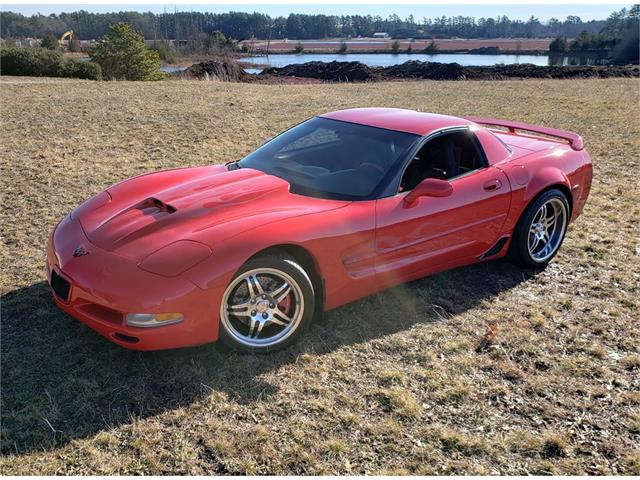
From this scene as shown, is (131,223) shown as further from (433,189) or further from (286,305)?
(433,189)

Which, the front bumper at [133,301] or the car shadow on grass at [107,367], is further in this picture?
the front bumper at [133,301]

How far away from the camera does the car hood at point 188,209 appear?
3.20m

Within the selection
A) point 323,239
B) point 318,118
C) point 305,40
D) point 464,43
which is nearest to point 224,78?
point 318,118

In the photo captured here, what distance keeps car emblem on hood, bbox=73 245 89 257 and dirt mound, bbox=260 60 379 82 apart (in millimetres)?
25004

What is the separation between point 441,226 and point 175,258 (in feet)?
6.37

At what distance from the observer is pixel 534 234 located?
4754mm

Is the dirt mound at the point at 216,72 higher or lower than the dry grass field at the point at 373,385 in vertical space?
higher

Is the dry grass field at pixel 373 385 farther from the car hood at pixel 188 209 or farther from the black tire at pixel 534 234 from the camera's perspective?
the car hood at pixel 188 209

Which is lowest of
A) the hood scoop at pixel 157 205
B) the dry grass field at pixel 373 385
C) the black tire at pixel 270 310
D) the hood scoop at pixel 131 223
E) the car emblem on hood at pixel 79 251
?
the dry grass field at pixel 373 385

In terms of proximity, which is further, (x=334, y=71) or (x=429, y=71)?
(x=334, y=71)

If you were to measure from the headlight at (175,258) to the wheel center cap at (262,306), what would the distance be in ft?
1.48

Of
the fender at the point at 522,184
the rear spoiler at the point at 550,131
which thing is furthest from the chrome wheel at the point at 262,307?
the rear spoiler at the point at 550,131

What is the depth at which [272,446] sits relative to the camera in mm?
2672

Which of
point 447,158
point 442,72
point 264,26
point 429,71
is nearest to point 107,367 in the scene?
point 447,158
